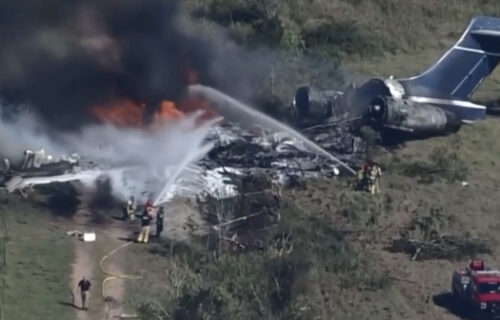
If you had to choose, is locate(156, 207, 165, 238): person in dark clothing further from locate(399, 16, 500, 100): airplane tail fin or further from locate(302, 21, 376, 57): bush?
locate(302, 21, 376, 57): bush

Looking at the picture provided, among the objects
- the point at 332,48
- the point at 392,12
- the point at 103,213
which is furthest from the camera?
the point at 392,12

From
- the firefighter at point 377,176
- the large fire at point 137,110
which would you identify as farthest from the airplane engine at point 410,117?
the large fire at point 137,110

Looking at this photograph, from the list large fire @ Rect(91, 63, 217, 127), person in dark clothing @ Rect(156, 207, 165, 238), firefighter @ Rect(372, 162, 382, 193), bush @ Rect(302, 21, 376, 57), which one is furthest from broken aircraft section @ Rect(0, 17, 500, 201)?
bush @ Rect(302, 21, 376, 57)

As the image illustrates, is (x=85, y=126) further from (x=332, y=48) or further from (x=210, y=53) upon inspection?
(x=332, y=48)

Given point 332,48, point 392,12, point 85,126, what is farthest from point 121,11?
point 392,12

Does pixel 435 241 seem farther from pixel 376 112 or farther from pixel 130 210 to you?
pixel 130 210

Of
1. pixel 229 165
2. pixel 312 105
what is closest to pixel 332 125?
pixel 312 105
